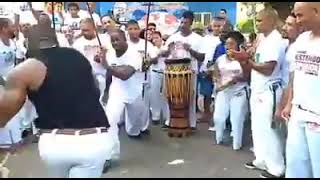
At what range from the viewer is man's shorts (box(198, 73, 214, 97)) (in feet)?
30.6

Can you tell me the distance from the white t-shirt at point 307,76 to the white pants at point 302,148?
8 cm

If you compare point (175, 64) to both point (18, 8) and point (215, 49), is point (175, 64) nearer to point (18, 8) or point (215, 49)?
point (215, 49)

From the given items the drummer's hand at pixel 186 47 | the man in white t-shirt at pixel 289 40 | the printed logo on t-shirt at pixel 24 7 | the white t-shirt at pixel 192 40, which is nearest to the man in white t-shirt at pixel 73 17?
the printed logo on t-shirt at pixel 24 7

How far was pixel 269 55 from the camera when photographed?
585cm

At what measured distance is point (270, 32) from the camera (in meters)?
5.97

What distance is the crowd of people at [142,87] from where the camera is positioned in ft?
12.5

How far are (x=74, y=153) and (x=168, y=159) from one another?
3.25 meters

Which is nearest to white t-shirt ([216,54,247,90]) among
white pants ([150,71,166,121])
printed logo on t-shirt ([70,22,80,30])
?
white pants ([150,71,166,121])

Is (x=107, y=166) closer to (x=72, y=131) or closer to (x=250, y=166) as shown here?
(x=250, y=166)

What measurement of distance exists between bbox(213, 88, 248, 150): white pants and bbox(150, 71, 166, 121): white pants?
5.48 feet

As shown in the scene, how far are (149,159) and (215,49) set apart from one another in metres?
2.59

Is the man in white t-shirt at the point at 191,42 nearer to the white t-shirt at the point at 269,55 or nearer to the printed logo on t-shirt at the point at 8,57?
the printed logo on t-shirt at the point at 8,57

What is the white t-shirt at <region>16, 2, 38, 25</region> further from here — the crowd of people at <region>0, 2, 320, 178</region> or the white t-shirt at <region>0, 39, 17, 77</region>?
the white t-shirt at <region>0, 39, 17, 77</region>

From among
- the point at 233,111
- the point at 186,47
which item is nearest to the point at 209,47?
the point at 186,47
